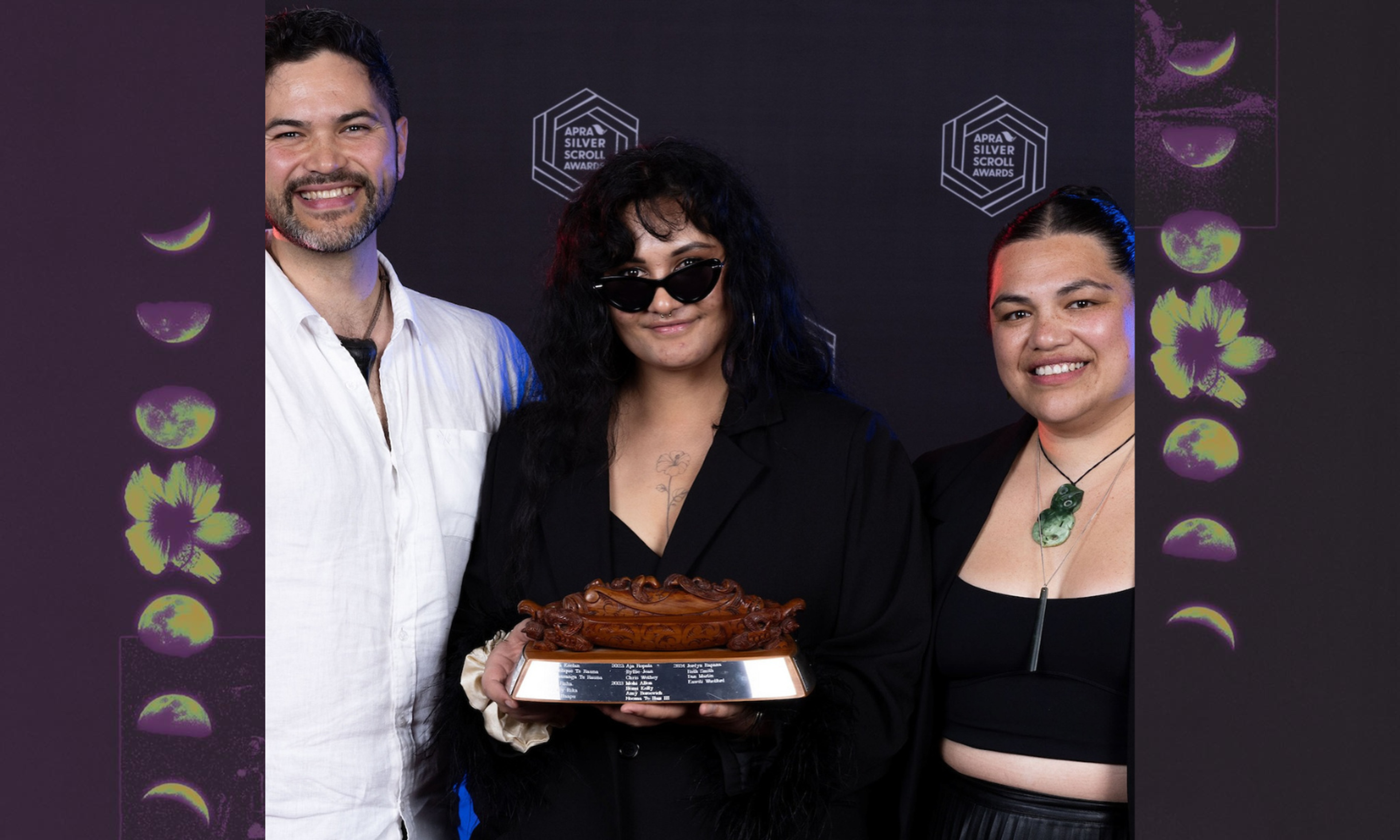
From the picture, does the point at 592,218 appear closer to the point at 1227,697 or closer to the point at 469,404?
the point at 469,404

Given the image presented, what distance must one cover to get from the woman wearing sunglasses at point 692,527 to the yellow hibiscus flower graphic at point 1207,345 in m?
0.67

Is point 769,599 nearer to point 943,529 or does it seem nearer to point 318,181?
point 943,529

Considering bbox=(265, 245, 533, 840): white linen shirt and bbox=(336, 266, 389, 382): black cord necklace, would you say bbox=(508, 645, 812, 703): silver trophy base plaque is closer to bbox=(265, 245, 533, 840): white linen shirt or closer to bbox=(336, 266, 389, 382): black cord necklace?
bbox=(265, 245, 533, 840): white linen shirt

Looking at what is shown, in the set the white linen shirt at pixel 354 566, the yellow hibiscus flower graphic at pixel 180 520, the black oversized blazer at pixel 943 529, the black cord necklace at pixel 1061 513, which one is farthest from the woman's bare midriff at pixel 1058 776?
the yellow hibiscus flower graphic at pixel 180 520

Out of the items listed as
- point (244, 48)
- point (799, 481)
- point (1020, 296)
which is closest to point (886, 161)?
point (1020, 296)

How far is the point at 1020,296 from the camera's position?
265 cm

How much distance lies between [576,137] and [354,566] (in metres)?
1.74

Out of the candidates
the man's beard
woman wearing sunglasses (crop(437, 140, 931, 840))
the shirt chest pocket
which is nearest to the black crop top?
woman wearing sunglasses (crop(437, 140, 931, 840))

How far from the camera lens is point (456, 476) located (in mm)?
2762

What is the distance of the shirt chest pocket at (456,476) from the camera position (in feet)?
8.95

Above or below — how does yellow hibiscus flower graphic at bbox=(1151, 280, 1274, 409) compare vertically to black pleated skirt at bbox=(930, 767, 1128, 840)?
above

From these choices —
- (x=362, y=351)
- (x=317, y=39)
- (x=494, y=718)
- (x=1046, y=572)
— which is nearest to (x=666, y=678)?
(x=494, y=718)

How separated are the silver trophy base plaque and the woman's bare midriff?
55 centimetres

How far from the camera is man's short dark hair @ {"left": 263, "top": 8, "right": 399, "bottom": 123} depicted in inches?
107
